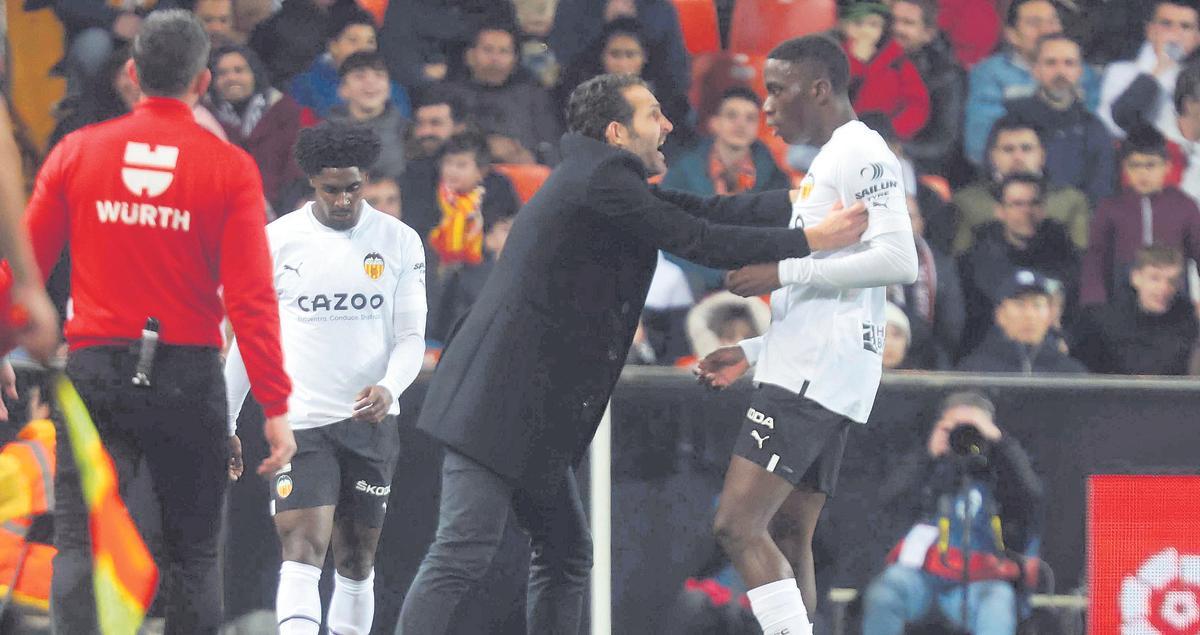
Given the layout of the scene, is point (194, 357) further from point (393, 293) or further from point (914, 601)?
point (914, 601)

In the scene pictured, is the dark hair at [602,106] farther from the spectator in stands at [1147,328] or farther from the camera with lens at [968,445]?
the spectator in stands at [1147,328]

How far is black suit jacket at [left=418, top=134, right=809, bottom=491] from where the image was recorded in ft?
16.1

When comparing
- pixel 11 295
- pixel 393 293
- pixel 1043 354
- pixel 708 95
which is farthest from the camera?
pixel 708 95

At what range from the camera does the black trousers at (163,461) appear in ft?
14.4

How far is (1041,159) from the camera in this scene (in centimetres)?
905

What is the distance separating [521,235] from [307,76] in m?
3.91

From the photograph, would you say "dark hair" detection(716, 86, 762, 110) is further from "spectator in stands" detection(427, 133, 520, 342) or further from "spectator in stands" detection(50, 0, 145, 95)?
"spectator in stands" detection(50, 0, 145, 95)

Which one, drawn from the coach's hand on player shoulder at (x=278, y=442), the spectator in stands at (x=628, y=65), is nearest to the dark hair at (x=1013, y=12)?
the spectator in stands at (x=628, y=65)

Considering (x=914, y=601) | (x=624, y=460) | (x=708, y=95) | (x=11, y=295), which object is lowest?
(x=914, y=601)

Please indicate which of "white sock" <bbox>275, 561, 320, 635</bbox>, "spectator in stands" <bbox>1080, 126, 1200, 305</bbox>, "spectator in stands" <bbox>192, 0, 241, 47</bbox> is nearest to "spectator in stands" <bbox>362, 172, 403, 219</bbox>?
"spectator in stands" <bbox>192, 0, 241, 47</bbox>

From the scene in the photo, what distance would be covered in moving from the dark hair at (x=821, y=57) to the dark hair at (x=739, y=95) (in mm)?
3096

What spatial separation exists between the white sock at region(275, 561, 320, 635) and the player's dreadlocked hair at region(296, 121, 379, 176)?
1404 millimetres

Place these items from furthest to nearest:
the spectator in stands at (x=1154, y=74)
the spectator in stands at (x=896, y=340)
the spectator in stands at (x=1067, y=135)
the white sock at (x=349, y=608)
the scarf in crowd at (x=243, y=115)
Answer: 1. the spectator in stands at (x=1154, y=74)
2. the spectator in stands at (x=1067, y=135)
3. the scarf in crowd at (x=243, y=115)
4. the spectator in stands at (x=896, y=340)
5. the white sock at (x=349, y=608)

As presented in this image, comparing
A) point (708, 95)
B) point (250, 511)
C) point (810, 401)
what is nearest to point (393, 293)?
point (250, 511)
